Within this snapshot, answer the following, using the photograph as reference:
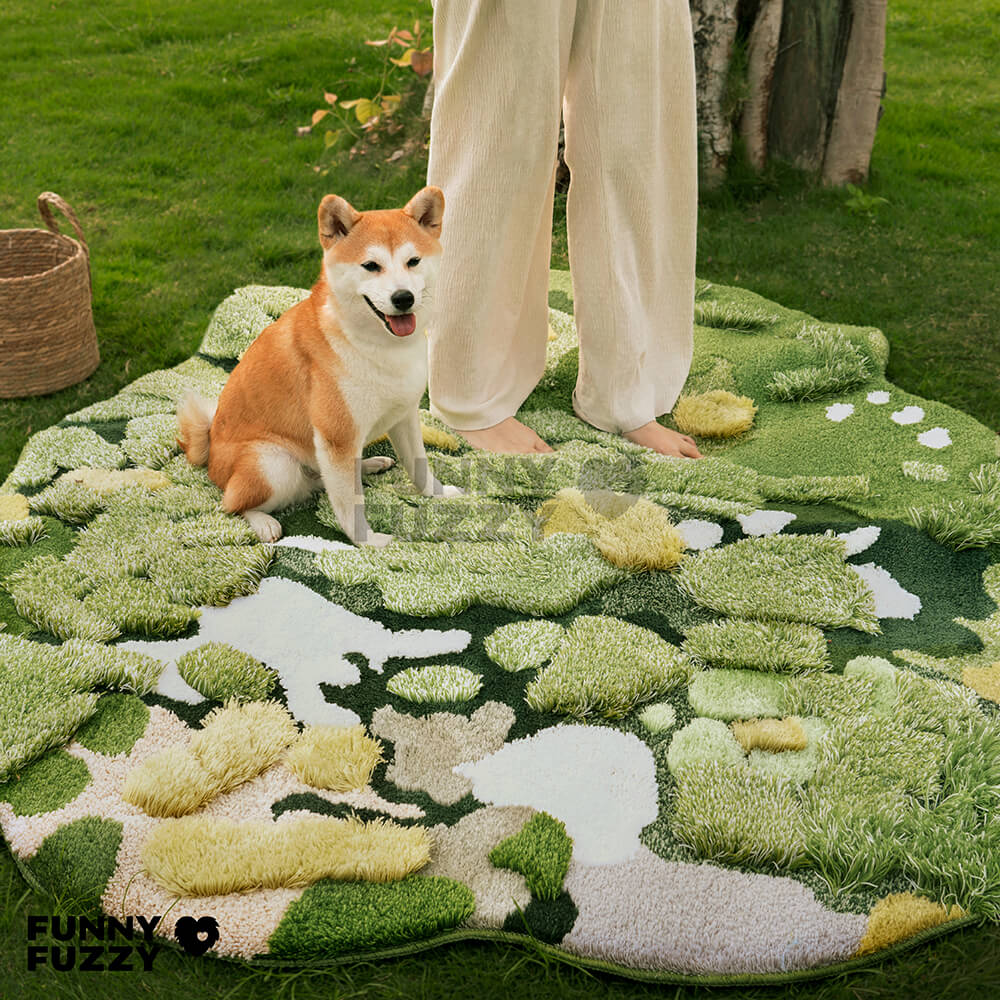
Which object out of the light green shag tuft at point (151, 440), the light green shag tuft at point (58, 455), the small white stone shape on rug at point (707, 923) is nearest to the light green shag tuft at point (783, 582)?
the small white stone shape on rug at point (707, 923)

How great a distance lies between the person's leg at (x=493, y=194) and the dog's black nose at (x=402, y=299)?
0.60 metres

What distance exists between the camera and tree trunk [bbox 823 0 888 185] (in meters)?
4.13

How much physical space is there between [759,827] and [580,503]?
42.1 inches

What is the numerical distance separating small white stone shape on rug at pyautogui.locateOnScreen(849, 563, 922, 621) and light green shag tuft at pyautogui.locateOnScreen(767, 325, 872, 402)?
91 cm

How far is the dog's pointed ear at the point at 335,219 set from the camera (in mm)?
2123

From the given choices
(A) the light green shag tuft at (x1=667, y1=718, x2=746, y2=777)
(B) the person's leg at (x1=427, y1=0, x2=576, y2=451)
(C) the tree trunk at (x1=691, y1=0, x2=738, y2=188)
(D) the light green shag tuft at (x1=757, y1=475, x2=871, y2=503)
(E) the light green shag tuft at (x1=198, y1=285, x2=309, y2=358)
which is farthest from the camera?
(C) the tree trunk at (x1=691, y1=0, x2=738, y2=188)

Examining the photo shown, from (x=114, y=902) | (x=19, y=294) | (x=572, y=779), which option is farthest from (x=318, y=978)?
(x=19, y=294)

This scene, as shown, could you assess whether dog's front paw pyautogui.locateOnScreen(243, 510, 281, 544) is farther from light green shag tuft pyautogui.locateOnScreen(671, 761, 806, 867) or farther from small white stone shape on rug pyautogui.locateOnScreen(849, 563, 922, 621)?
small white stone shape on rug pyautogui.locateOnScreen(849, 563, 922, 621)

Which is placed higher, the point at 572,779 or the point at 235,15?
the point at 235,15

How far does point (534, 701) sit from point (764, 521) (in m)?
0.87

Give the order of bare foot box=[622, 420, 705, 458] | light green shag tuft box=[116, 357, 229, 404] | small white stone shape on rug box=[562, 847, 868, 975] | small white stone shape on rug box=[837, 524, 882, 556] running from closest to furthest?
small white stone shape on rug box=[562, 847, 868, 975] → small white stone shape on rug box=[837, 524, 882, 556] → bare foot box=[622, 420, 705, 458] → light green shag tuft box=[116, 357, 229, 404]

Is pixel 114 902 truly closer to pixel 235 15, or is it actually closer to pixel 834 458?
pixel 834 458

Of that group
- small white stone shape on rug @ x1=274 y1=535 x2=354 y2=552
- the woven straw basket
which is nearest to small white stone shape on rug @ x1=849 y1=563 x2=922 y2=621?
small white stone shape on rug @ x1=274 y1=535 x2=354 y2=552

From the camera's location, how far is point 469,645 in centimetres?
212
